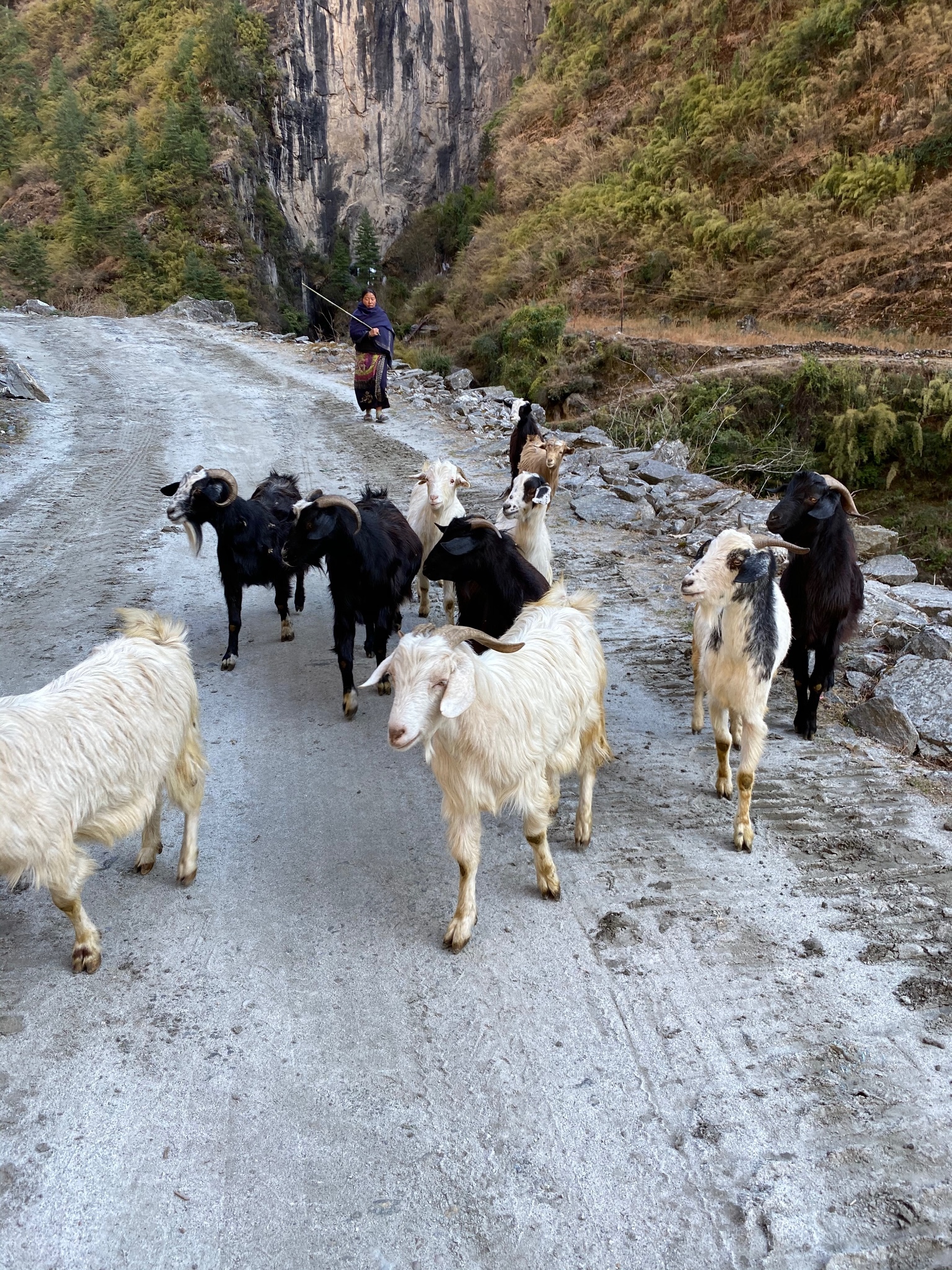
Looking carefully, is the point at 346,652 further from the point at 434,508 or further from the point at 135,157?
the point at 135,157

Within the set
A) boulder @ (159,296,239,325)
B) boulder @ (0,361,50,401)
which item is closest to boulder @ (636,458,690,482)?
boulder @ (0,361,50,401)

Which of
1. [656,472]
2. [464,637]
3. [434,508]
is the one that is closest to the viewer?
[464,637]

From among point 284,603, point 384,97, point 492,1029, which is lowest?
point 492,1029

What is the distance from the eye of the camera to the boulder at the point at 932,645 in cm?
593

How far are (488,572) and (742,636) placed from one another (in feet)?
5.42

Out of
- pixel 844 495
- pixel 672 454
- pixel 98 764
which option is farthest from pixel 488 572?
pixel 672 454

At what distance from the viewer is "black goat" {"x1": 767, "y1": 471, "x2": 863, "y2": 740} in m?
5.17

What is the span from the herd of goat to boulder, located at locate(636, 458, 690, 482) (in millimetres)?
4664

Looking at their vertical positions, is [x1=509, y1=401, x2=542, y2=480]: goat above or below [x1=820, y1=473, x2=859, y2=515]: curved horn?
below

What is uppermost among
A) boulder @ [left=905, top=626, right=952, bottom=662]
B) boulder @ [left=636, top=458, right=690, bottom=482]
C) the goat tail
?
the goat tail

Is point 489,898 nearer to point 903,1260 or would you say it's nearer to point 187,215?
point 903,1260

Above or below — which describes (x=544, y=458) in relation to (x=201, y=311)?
below

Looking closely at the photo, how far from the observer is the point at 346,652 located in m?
5.63

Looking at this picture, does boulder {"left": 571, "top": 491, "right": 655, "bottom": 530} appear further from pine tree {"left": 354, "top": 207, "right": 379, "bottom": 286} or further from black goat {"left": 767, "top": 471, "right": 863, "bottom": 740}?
pine tree {"left": 354, "top": 207, "right": 379, "bottom": 286}
